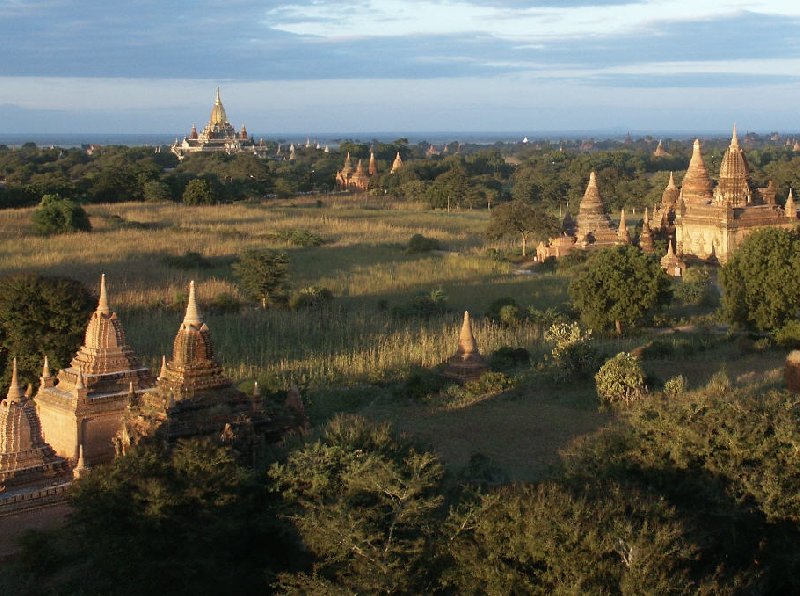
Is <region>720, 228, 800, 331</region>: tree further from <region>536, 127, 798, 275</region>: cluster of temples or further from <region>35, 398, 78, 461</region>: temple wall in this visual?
<region>35, 398, 78, 461</region>: temple wall

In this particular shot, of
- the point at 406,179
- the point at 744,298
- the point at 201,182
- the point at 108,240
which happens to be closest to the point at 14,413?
the point at 744,298

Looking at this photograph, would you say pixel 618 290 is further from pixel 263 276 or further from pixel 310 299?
pixel 263 276

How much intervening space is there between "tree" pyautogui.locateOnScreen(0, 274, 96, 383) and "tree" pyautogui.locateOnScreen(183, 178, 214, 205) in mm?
37245

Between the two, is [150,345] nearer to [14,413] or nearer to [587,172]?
[14,413]

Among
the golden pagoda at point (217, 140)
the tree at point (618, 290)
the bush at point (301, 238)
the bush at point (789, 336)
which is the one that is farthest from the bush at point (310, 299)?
the golden pagoda at point (217, 140)

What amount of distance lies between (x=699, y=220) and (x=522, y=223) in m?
7.32

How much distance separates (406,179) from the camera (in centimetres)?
7462

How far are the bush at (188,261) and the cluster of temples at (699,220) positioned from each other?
1286 centimetres

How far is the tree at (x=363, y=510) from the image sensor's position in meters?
10.6

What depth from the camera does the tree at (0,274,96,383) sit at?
1872 centimetres

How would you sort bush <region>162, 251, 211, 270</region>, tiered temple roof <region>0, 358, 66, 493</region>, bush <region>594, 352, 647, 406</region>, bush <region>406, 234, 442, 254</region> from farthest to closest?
bush <region>406, 234, 442, 254</region> → bush <region>162, 251, 211, 270</region> → bush <region>594, 352, 647, 406</region> → tiered temple roof <region>0, 358, 66, 493</region>

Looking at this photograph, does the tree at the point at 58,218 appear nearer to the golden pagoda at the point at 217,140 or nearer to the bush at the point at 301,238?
the bush at the point at 301,238

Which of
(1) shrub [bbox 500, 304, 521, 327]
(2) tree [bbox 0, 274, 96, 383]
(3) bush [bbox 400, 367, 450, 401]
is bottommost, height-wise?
(3) bush [bbox 400, 367, 450, 401]

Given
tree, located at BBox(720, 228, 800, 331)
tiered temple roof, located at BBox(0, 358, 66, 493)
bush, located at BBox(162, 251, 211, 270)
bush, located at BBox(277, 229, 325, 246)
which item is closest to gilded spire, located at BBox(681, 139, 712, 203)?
bush, located at BBox(277, 229, 325, 246)
